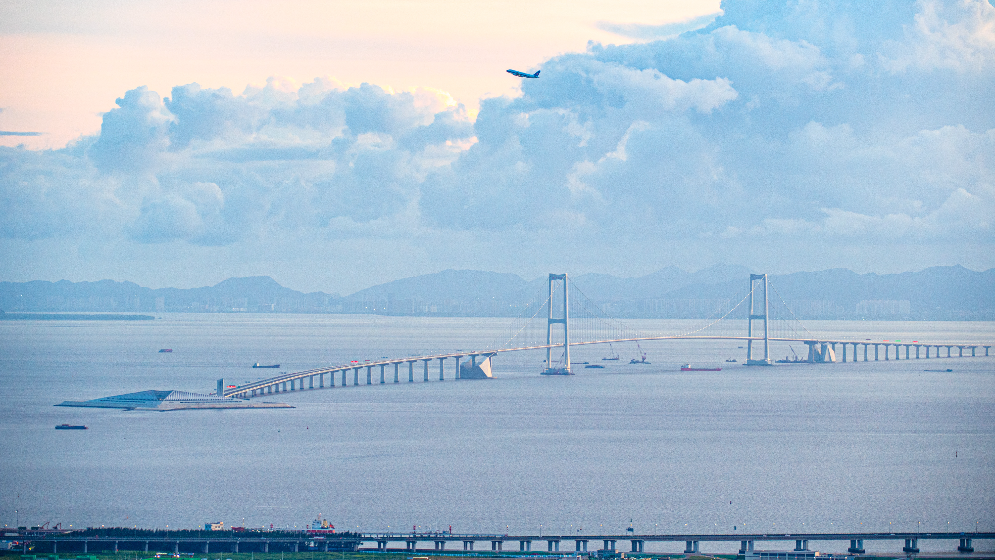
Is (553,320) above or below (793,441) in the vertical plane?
above

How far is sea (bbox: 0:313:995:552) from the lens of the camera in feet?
94.7

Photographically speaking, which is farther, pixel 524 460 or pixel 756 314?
pixel 756 314

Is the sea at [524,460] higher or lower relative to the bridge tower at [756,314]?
lower

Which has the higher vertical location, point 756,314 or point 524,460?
point 756,314

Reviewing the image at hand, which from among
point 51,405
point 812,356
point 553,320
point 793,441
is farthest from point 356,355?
point 793,441

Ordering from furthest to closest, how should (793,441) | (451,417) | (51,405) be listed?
(51,405) → (451,417) → (793,441)

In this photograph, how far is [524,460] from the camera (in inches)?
1495

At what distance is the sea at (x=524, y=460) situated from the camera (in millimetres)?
28859

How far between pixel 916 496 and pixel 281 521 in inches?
666

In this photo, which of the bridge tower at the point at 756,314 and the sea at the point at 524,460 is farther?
the bridge tower at the point at 756,314

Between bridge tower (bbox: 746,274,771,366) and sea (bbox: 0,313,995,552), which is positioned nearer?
sea (bbox: 0,313,995,552)

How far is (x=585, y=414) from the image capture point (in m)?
54.2

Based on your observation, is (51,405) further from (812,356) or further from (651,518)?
(812,356)

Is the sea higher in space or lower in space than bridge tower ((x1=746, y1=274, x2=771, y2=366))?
lower
